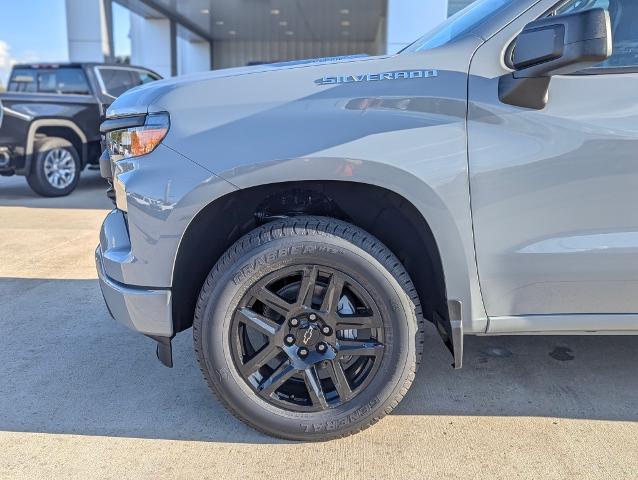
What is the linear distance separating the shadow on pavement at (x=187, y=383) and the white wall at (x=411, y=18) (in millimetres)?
10244

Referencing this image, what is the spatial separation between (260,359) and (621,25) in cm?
206

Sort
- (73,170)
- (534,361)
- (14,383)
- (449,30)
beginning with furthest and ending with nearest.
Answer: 1. (73,170)
2. (534,361)
3. (14,383)
4. (449,30)

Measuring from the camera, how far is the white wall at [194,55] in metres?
27.7

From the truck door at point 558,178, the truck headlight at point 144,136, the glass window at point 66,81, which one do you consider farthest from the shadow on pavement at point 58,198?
the truck door at point 558,178

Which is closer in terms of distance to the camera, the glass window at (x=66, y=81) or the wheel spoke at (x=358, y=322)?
the wheel spoke at (x=358, y=322)

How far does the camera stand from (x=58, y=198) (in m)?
8.55

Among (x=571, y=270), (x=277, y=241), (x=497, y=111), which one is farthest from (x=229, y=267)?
(x=571, y=270)

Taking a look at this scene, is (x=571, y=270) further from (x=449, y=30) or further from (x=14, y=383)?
(x=14, y=383)

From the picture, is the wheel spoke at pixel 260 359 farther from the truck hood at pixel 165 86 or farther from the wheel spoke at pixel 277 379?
the truck hood at pixel 165 86

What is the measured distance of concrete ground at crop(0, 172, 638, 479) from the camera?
222 cm

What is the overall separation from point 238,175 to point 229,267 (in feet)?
1.23

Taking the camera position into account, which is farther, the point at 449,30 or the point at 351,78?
the point at 449,30

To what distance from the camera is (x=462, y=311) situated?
2.25 meters

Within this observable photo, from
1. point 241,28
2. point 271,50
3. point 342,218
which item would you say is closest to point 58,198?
point 342,218
